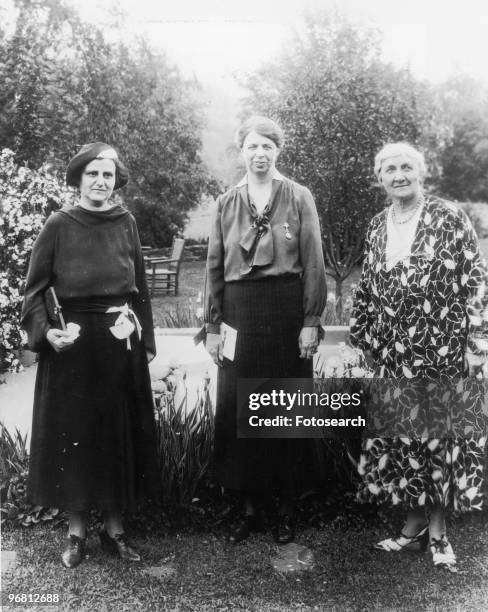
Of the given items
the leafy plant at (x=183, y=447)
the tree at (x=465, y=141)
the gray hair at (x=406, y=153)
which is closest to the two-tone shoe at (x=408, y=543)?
the leafy plant at (x=183, y=447)

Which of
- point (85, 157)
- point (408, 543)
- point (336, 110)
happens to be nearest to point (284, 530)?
point (408, 543)

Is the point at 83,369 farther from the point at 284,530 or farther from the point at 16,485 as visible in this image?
the point at 284,530

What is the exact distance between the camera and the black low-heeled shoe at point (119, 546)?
Answer: 2.66 metres

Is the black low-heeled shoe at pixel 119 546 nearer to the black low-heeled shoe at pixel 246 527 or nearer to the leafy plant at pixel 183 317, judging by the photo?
the black low-heeled shoe at pixel 246 527

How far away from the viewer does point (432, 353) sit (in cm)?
256

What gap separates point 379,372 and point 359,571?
33.0 inches

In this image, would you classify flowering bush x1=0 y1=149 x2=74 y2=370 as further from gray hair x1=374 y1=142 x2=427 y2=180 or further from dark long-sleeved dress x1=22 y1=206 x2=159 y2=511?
gray hair x1=374 y1=142 x2=427 y2=180

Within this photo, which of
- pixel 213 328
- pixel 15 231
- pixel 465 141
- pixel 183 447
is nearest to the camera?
pixel 213 328

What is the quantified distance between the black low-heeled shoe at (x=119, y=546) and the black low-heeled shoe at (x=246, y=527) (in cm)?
45

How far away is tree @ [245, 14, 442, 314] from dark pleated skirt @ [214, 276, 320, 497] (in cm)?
272

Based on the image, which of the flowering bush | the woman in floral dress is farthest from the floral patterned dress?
the flowering bush

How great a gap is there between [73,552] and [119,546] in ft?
0.63

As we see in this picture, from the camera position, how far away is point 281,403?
9.20 feet

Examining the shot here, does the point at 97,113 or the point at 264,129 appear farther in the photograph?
the point at 97,113
